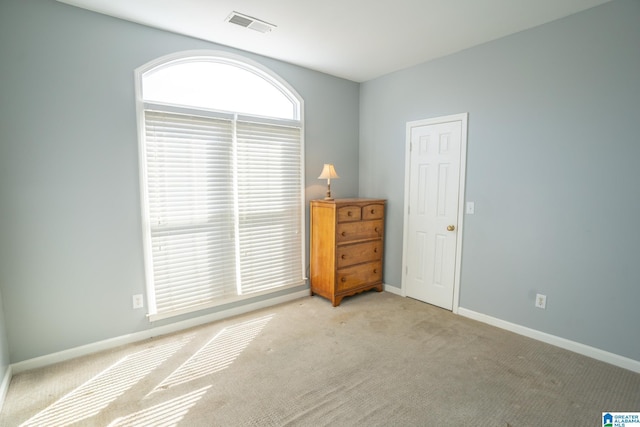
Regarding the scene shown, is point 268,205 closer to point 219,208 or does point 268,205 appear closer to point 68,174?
point 219,208

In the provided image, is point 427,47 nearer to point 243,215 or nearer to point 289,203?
point 289,203

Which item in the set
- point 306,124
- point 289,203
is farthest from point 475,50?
point 289,203

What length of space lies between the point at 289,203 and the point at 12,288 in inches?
93.3

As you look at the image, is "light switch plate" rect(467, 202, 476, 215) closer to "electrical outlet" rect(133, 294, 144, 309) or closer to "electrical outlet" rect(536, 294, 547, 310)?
"electrical outlet" rect(536, 294, 547, 310)

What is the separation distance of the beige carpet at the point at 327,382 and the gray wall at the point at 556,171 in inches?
14.9

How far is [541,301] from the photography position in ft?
8.84

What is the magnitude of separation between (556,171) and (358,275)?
7.06 ft

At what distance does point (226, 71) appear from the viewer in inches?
123

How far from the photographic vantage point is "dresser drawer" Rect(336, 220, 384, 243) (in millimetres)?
3414

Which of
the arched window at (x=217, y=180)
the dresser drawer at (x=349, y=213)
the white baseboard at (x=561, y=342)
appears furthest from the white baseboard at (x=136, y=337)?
the white baseboard at (x=561, y=342)

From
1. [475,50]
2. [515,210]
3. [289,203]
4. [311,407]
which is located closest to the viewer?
[311,407]

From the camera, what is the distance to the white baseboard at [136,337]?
7.54 ft

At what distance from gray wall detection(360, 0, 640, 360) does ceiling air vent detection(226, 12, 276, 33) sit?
1810mm

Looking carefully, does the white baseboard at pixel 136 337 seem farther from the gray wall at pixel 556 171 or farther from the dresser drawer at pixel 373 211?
the gray wall at pixel 556 171
